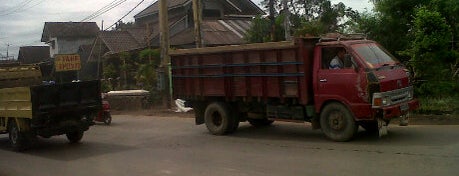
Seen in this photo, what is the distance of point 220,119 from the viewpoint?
1297 cm

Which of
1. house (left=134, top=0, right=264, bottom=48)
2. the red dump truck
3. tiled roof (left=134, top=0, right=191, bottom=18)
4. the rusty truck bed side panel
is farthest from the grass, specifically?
tiled roof (left=134, top=0, right=191, bottom=18)

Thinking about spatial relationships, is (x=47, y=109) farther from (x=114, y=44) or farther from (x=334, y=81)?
(x=114, y=44)

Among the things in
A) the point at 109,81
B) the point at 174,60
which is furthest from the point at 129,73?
the point at 174,60

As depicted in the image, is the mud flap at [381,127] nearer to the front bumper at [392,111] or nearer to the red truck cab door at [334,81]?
the front bumper at [392,111]

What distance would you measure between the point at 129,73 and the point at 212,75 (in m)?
17.4

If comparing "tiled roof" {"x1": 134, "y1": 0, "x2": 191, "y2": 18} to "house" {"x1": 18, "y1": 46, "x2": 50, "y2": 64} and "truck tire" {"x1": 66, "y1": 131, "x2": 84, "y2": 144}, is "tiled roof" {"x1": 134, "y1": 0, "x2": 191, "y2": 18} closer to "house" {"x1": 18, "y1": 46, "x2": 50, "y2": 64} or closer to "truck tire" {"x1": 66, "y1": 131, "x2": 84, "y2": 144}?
"truck tire" {"x1": 66, "y1": 131, "x2": 84, "y2": 144}

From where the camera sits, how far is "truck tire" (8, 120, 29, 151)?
1223cm

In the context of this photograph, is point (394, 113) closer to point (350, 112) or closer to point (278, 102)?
point (350, 112)

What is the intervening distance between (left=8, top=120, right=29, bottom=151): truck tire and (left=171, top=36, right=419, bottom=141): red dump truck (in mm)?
4279

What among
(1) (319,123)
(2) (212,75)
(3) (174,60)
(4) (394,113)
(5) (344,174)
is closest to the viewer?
(5) (344,174)

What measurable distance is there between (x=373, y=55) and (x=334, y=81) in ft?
3.13

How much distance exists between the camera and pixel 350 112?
395 inches

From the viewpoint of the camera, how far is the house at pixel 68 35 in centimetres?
5338

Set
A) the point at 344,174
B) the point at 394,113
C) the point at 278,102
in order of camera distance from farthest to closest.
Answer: the point at 278,102 → the point at 394,113 → the point at 344,174
